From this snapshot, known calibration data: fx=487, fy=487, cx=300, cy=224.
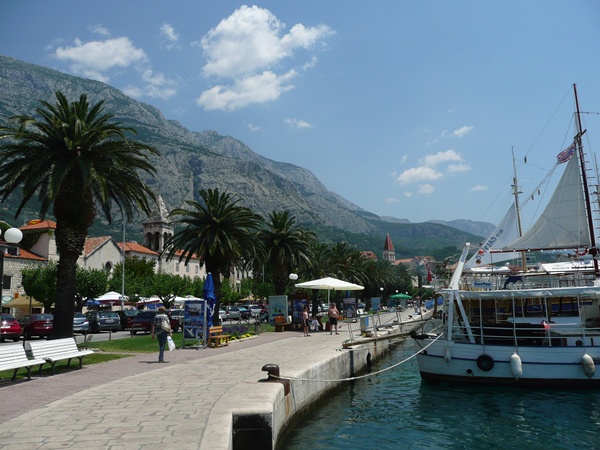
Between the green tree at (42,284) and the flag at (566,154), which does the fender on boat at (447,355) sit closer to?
the flag at (566,154)

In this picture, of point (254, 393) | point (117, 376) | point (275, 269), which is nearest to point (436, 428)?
point (254, 393)

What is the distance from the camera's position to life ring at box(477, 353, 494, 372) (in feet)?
59.5

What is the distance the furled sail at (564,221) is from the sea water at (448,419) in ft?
27.8

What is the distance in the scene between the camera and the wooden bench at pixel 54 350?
13.4 metres

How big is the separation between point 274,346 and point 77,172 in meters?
11.5

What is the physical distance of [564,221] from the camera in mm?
23922

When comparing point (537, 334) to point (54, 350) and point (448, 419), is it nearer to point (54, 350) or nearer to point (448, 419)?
point (448, 419)

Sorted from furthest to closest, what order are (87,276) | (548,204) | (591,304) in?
(87,276) → (548,204) → (591,304)

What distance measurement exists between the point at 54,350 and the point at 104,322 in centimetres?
2483

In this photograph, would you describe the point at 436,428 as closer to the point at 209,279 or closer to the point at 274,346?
the point at 274,346

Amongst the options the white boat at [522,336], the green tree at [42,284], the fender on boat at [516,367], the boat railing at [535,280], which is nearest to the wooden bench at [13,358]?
the white boat at [522,336]

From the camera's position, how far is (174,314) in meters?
42.6

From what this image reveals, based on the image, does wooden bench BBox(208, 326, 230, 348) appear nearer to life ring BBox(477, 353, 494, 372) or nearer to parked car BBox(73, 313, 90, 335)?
life ring BBox(477, 353, 494, 372)

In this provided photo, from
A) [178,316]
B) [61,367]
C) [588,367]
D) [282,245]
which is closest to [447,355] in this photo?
[588,367]
